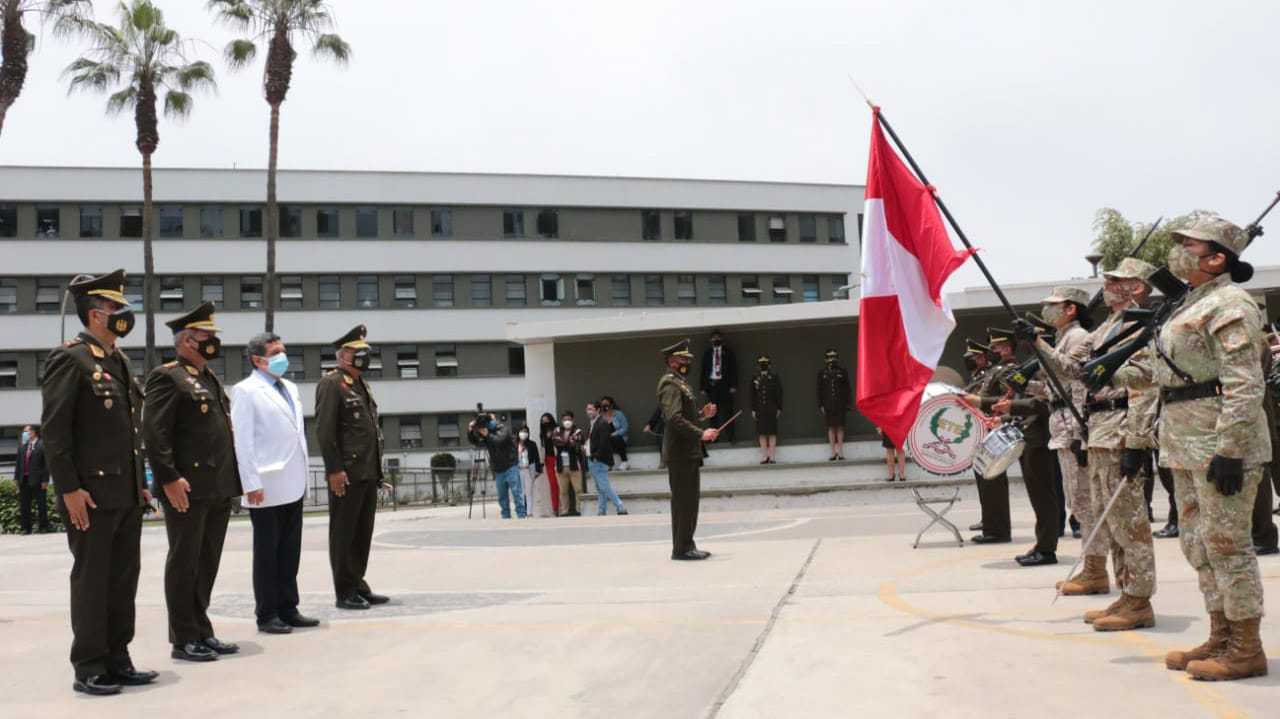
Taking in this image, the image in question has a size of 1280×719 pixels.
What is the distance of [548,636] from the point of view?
290 inches

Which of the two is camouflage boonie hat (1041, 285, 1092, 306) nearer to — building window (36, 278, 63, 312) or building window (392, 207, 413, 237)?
building window (392, 207, 413, 237)


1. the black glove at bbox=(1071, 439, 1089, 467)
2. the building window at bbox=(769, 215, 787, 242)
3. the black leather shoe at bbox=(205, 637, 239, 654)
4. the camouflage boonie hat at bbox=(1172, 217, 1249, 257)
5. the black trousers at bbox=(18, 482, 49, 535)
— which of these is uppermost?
the building window at bbox=(769, 215, 787, 242)

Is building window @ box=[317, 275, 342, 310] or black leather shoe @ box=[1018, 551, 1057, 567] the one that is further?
building window @ box=[317, 275, 342, 310]

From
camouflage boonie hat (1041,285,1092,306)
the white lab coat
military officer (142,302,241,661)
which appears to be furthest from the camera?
camouflage boonie hat (1041,285,1092,306)

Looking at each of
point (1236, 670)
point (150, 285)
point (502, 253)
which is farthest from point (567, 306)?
point (1236, 670)

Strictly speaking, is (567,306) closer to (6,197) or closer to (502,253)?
(502,253)

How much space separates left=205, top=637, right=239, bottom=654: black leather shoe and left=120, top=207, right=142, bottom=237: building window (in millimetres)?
50149

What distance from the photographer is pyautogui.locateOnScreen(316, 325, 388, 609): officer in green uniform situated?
351 inches

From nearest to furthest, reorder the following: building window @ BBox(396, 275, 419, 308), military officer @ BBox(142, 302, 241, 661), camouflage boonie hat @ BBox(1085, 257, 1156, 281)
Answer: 1. military officer @ BBox(142, 302, 241, 661)
2. camouflage boonie hat @ BBox(1085, 257, 1156, 281)
3. building window @ BBox(396, 275, 419, 308)

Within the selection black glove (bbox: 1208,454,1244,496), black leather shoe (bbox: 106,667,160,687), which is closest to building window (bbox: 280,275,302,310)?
black leather shoe (bbox: 106,667,160,687)

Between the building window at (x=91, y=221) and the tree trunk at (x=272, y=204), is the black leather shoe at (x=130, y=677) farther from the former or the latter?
the building window at (x=91, y=221)

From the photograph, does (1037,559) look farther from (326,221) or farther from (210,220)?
(210,220)

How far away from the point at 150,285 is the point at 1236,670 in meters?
40.6

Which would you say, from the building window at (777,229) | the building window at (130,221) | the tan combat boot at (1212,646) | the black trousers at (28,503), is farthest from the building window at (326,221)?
the tan combat boot at (1212,646)
